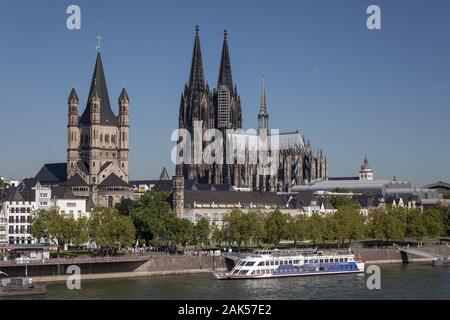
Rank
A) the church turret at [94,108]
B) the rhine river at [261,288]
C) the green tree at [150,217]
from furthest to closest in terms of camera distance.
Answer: the church turret at [94,108], the green tree at [150,217], the rhine river at [261,288]

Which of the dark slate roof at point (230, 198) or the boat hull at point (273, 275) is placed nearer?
the boat hull at point (273, 275)

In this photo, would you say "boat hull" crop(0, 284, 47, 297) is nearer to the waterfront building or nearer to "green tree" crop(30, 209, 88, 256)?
"green tree" crop(30, 209, 88, 256)

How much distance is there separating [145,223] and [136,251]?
27.0 ft

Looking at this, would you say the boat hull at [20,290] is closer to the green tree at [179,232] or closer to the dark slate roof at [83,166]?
the green tree at [179,232]

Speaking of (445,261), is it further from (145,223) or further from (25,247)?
(25,247)

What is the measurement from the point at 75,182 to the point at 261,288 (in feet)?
214

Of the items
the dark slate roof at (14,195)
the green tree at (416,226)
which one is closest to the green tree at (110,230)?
the dark slate roof at (14,195)

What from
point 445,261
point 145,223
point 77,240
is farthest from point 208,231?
point 445,261

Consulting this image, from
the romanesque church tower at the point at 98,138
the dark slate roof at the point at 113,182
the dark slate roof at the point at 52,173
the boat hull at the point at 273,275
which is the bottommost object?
the boat hull at the point at 273,275

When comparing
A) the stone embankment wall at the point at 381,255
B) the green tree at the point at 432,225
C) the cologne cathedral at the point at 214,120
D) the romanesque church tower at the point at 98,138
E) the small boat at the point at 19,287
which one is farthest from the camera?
the cologne cathedral at the point at 214,120

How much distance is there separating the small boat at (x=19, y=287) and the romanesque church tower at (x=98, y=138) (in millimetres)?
68638

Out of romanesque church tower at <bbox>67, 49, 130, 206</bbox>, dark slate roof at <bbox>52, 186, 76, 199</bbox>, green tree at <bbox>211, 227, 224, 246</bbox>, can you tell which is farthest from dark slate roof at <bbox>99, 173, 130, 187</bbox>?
green tree at <bbox>211, 227, 224, 246</bbox>

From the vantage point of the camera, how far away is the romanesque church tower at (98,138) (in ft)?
486

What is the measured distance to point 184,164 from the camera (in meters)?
193
